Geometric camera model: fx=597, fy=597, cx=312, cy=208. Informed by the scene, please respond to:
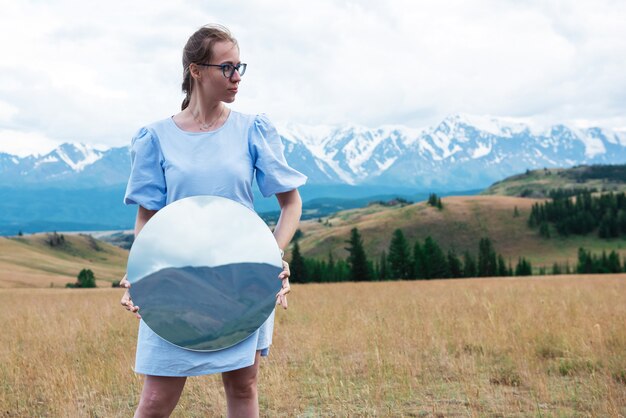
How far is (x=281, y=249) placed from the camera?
2893 millimetres

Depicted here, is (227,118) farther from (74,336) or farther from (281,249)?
A: (74,336)

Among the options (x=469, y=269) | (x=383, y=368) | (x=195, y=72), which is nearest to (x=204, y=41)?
(x=195, y=72)

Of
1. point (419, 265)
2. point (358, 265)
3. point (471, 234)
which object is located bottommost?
point (471, 234)

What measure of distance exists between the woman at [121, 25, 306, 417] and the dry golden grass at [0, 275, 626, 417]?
2674 millimetres

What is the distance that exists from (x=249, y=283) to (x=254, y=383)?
1.85 ft

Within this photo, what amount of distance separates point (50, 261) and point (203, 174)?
548ft

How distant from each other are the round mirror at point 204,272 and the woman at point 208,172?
86 millimetres

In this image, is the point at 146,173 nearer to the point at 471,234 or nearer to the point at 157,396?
the point at 157,396

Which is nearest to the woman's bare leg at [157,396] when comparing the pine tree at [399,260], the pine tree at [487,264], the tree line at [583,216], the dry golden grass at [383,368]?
the dry golden grass at [383,368]

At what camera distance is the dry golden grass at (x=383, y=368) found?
18.0 ft

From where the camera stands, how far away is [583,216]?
163000 millimetres

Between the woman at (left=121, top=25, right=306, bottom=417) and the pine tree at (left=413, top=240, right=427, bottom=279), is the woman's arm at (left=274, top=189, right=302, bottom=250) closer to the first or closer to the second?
the woman at (left=121, top=25, right=306, bottom=417)

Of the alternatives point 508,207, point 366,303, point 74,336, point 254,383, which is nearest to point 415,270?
point 366,303

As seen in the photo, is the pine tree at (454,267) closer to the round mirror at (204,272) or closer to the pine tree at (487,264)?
the pine tree at (487,264)
